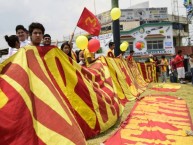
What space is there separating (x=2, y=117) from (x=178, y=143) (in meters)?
2.36

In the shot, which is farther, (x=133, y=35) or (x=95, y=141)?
(x=133, y=35)

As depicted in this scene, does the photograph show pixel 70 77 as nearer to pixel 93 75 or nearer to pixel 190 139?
pixel 93 75

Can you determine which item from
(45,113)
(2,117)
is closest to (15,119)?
(2,117)

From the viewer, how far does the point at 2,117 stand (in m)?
3.36

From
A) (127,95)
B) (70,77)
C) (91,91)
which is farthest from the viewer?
(127,95)

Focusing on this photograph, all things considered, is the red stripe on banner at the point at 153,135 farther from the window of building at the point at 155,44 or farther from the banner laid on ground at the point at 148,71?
the window of building at the point at 155,44

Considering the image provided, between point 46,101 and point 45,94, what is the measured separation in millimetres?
98

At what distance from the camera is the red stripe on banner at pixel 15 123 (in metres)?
3.29

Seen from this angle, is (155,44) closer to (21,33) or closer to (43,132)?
(21,33)

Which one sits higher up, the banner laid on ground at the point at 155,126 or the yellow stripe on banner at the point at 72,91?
the yellow stripe on banner at the point at 72,91

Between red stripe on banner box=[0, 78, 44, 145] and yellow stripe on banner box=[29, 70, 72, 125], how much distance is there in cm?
27

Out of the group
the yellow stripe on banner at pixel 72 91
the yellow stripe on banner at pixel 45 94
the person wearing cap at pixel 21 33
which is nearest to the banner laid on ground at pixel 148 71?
the person wearing cap at pixel 21 33

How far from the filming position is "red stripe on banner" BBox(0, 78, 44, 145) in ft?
10.8

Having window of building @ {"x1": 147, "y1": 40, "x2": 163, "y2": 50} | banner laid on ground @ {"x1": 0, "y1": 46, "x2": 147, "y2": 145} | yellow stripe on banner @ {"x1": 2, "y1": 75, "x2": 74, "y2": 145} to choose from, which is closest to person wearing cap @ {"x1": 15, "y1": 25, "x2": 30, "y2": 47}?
banner laid on ground @ {"x1": 0, "y1": 46, "x2": 147, "y2": 145}
